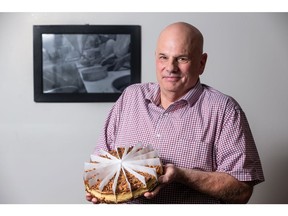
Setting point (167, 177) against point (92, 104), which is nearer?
point (167, 177)

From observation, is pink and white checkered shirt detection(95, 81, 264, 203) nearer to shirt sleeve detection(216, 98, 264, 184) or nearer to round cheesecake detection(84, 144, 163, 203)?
shirt sleeve detection(216, 98, 264, 184)

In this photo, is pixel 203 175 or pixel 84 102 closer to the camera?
pixel 203 175

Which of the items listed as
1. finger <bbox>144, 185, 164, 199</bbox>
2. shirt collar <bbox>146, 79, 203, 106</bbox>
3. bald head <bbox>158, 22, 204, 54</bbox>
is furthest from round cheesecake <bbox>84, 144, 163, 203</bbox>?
bald head <bbox>158, 22, 204, 54</bbox>

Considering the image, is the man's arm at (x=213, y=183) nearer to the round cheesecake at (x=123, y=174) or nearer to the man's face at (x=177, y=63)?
the round cheesecake at (x=123, y=174)

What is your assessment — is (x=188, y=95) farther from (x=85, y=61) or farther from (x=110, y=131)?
(x=85, y=61)

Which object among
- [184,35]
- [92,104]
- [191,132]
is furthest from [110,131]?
[92,104]
